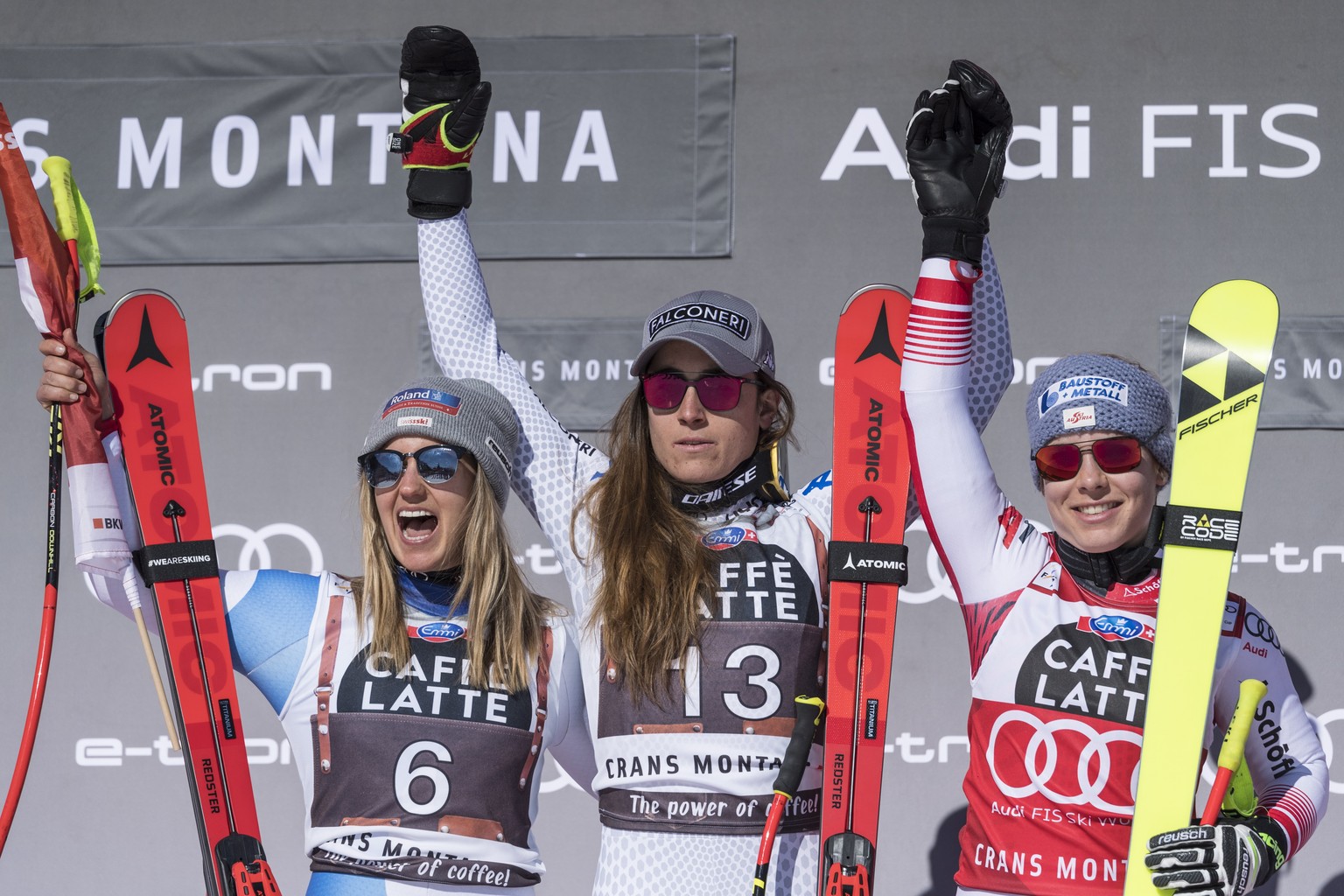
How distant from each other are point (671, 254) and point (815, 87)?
0.62m

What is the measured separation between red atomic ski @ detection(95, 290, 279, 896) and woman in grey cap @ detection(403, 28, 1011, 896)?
60cm

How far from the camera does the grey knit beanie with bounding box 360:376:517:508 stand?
2330mm

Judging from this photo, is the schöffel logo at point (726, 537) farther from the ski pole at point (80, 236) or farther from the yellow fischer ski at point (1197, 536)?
the ski pole at point (80, 236)

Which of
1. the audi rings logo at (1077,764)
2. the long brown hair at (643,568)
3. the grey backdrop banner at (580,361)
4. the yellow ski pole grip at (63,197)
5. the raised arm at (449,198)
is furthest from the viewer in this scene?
the grey backdrop banner at (580,361)

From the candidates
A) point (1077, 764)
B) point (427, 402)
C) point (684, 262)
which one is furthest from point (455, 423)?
point (684, 262)

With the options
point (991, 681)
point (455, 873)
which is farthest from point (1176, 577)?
point (455, 873)

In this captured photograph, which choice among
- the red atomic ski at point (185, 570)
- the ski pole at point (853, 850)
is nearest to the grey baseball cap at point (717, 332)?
the ski pole at point (853, 850)

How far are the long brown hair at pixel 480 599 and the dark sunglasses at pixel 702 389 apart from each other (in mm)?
333

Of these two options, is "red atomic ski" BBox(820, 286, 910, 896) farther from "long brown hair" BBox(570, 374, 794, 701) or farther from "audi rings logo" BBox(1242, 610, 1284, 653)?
"audi rings logo" BBox(1242, 610, 1284, 653)

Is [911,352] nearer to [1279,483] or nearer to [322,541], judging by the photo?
[1279,483]

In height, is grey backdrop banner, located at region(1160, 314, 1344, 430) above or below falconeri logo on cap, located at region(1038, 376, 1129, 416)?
above

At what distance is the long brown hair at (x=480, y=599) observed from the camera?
2.26 meters

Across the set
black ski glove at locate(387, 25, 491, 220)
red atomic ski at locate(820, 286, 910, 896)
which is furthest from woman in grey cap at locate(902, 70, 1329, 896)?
black ski glove at locate(387, 25, 491, 220)

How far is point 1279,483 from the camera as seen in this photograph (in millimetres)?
3734
